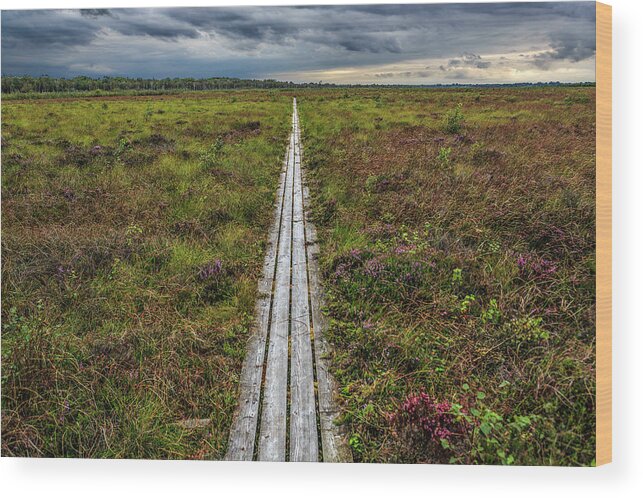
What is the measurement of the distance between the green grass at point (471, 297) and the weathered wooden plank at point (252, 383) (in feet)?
2.29

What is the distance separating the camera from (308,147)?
12516mm

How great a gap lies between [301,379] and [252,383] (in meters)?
0.41

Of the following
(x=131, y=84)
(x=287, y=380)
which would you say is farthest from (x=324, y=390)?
(x=131, y=84)

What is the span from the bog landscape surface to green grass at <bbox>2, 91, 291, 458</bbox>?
2 cm

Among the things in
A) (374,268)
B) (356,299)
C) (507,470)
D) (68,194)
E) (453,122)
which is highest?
(453,122)

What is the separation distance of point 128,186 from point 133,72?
2.99 metres

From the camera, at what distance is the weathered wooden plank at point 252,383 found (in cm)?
294

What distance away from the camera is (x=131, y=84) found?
5535 mm

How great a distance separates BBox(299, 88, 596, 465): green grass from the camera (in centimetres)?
296

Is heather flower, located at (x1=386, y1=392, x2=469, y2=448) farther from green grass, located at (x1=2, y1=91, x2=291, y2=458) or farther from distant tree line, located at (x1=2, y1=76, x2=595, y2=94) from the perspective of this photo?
distant tree line, located at (x1=2, y1=76, x2=595, y2=94)

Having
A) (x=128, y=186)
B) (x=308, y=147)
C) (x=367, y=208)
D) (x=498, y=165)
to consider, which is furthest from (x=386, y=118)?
(x=128, y=186)

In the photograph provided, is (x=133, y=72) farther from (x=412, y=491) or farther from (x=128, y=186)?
Answer: (x=412, y=491)

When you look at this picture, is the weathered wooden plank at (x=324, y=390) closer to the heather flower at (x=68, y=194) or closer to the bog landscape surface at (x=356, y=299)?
the bog landscape surface at (x=356, y=299)

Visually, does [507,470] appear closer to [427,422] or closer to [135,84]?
[427,422]
